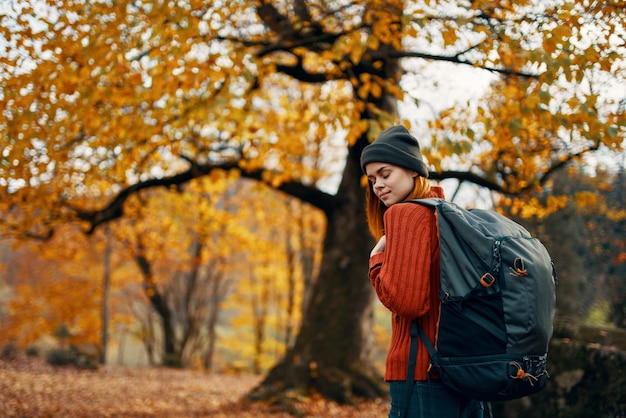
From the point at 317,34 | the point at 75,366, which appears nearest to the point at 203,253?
the point at 75,366

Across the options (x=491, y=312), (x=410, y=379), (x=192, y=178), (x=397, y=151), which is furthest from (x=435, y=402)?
(x=192, y=178)

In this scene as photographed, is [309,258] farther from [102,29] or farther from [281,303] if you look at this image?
[102,29]

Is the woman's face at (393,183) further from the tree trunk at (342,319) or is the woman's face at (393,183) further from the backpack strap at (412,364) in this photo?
the tree trunk at (342,319)

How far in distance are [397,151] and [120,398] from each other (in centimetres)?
785

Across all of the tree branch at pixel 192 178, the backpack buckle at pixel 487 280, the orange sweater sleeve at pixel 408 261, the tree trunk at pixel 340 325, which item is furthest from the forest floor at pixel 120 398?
the backpack buckle at pixel 487 280

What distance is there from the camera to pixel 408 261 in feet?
6.39

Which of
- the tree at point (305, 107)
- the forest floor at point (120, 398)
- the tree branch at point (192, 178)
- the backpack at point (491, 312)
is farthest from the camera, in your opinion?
the tree branch at point (192, 178)

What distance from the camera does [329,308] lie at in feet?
25.7

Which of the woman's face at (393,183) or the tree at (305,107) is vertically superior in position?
the tree at (305,107)

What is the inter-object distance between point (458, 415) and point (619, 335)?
3491 mm

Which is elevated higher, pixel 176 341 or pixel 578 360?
pixel 578 360

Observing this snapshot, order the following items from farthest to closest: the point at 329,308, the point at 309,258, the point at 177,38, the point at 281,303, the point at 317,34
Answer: the point at 281,303
the point at 309,258
the point at 329,308
the point at 317,34
the point at 177,38

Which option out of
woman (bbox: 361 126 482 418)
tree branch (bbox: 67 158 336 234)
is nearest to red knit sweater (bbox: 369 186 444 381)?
woman (bbox: 361 126 482 418)

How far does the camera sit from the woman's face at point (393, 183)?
7.50 feet
